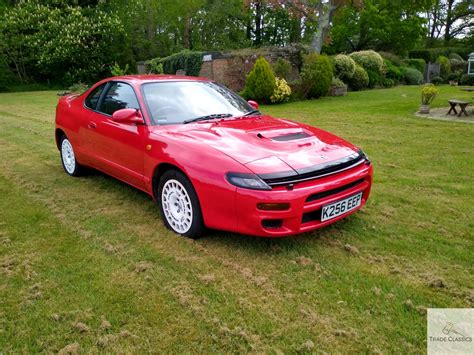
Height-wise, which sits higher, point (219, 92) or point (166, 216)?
point (219, 92)

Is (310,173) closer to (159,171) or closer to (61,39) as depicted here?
(159,171)

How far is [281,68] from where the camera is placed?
49.5 ft

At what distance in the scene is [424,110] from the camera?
33.5 feet

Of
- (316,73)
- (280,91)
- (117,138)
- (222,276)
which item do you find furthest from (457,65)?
(222,276)

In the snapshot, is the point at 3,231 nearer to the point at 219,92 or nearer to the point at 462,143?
the point at 219,92

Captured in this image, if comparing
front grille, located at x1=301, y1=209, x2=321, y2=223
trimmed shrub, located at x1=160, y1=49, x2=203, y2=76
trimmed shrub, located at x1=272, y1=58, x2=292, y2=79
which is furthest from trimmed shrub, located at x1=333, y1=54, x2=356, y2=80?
front grille, located at x1=301, y1=209, x2=321, y2=223

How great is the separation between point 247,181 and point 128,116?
148 centimetres

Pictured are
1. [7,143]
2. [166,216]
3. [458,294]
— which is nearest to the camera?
[458,294]

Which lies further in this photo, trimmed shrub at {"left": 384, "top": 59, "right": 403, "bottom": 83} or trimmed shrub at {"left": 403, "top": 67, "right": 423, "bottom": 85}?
trimmed shrub at {"left": 403, "top": 67, "right": 423, "bottom": 85}

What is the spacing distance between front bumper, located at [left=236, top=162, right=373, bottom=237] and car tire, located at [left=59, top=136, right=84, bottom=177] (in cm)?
308

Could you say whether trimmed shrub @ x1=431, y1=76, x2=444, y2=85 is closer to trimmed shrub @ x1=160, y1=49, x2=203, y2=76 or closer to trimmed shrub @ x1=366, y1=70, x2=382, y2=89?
trimmed shrub @ x1=366, y1=70, x2=382, y2=89

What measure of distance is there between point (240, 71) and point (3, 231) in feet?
46.1

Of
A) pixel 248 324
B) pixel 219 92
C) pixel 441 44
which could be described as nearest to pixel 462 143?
pixel 219 92

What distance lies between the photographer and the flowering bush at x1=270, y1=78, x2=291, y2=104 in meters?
14.3
